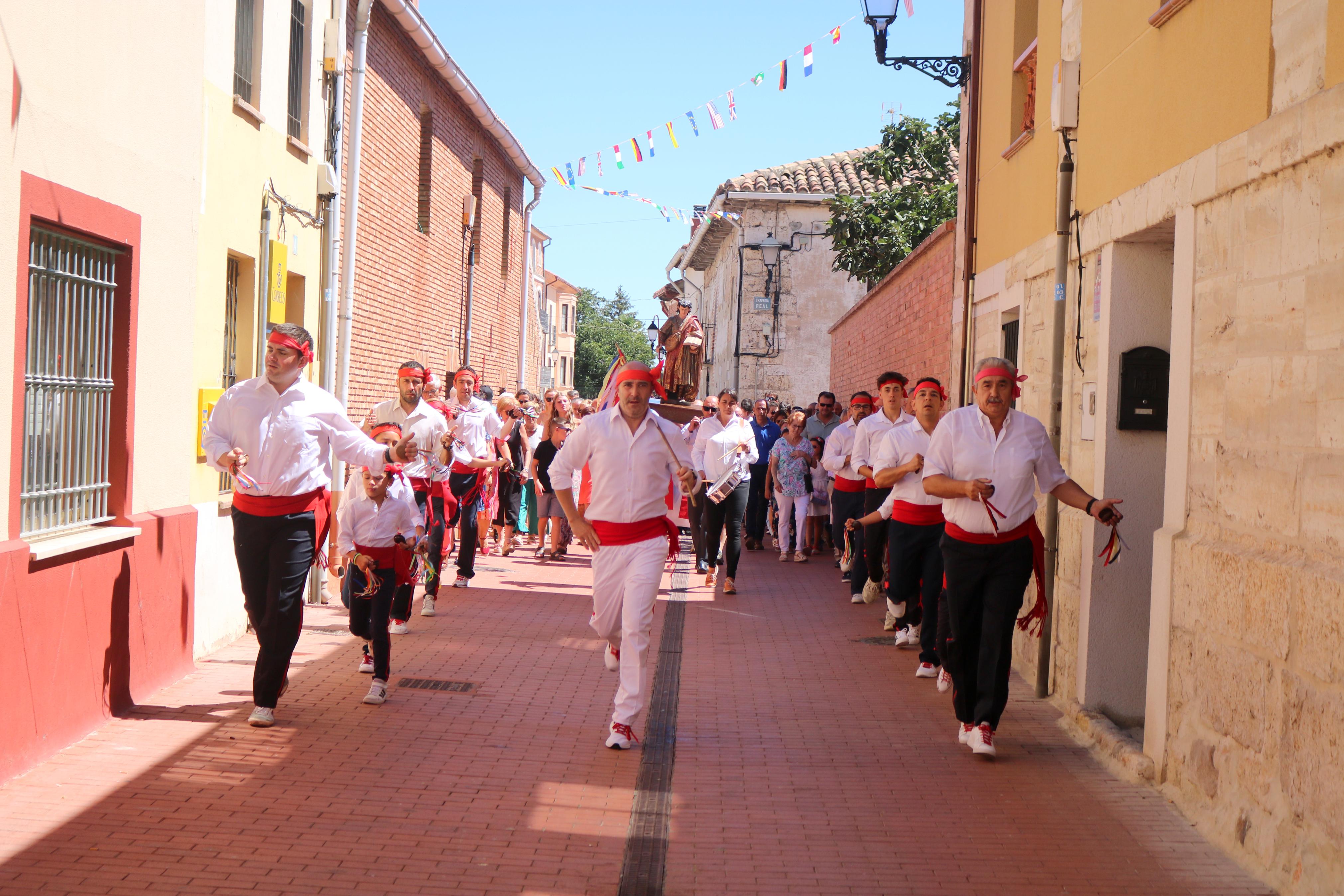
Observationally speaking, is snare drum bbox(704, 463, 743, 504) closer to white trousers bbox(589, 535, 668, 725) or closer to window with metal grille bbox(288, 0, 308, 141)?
window with metal grille bbox(288, 0, 308, 141)

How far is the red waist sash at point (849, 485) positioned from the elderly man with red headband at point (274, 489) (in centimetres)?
684

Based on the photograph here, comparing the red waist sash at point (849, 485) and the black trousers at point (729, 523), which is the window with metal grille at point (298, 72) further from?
the red waist sash at point (849, 485)

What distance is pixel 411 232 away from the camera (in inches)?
685

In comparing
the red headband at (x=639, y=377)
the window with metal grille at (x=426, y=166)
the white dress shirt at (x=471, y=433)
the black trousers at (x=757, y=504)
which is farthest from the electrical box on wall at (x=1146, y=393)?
the window with metal grille at (x=426, y=166)

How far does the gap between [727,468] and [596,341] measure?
8746cm

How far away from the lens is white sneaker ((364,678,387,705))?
7.67 meters

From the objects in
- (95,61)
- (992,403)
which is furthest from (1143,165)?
(95,61)

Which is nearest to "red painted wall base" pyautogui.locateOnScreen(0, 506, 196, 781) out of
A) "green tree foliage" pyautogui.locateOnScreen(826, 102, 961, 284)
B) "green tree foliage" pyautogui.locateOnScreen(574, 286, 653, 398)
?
"green tree foliage" pyautogui.locateOnScreen(826, 102, 961, 284)

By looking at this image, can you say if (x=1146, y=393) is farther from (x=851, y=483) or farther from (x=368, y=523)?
(x=851, y=483)

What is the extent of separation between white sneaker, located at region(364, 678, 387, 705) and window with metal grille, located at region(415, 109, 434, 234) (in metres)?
11.6

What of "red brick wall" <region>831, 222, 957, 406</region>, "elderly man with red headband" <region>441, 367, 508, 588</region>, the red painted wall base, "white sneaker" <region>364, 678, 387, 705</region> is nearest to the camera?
the red painted wall base

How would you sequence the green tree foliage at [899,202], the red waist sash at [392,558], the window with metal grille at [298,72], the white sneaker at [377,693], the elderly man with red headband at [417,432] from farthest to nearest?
the green tree foliage at [899,202]
the window with metal grille at [298,72]
the elderly man with red headband at [417,432]
the red waist sash at [392,558]
the white sneaker at [377,693]

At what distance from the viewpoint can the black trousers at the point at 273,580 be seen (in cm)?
705

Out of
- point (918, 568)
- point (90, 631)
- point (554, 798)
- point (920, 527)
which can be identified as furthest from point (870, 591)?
point (90, 631)
